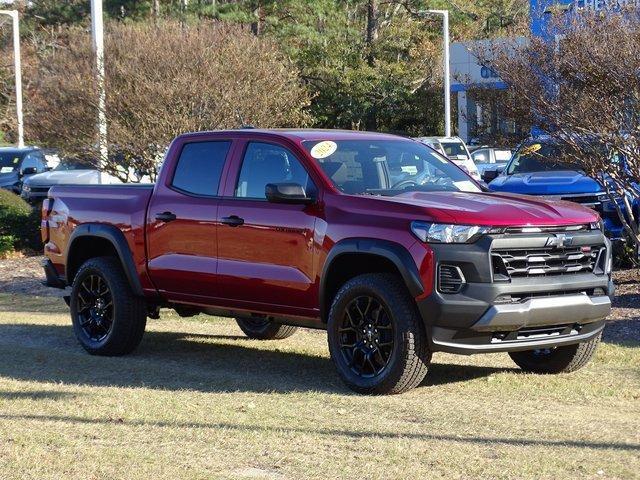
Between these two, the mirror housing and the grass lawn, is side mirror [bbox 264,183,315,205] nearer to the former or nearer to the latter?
the grass lawn

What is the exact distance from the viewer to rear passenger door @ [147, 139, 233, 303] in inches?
373

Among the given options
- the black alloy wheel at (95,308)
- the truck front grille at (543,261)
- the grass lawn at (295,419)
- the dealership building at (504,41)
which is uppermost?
the dealership building at (504,41)

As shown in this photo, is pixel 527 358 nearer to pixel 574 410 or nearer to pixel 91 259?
pixel 574 410

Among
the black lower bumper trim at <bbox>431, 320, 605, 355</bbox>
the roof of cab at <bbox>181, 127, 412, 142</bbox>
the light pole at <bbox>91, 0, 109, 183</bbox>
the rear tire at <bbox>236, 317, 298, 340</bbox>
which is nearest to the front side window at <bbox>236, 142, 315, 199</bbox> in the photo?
the roof of cab at <bbox>181, 127, 412, 142</bbox>

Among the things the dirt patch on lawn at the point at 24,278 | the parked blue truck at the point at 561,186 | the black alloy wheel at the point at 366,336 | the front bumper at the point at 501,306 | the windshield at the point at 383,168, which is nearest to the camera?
the front bumper at the point at 501,306

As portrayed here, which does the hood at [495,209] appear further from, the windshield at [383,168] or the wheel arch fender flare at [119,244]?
the wheel arch fender flare at [119,244]

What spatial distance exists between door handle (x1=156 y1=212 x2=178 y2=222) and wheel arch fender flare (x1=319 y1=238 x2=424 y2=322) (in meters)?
1.72

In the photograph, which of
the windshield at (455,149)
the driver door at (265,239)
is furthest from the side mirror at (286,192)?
Result: the windshield at (455,149)

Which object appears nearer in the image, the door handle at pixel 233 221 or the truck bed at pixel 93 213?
the door handle at pixel 233 221

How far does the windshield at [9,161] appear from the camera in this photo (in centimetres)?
3288

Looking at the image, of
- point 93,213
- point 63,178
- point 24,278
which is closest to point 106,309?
point 93,213

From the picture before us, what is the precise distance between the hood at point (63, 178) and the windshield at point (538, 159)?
36.8ft

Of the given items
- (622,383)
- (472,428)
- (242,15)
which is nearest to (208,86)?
(622,383)

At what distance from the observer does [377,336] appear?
8336 mm
